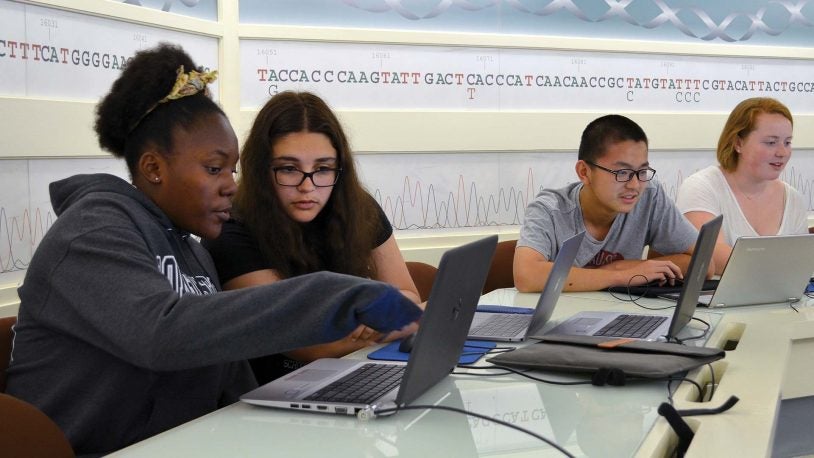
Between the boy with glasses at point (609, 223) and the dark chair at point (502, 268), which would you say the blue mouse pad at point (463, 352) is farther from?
the dark chair at point (502, 268)

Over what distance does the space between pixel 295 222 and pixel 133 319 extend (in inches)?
40.2

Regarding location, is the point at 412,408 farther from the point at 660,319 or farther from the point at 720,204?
the point at 720,204

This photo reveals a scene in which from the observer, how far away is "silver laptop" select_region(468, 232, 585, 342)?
82.8 inches

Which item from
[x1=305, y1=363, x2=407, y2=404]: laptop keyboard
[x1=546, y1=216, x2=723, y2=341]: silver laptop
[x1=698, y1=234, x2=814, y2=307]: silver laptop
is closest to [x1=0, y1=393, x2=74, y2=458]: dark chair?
[x1=305, y1=363, x2=407, y2=404]: laptop keyboard

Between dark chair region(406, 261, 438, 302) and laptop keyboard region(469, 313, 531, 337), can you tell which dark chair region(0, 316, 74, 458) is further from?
dark chair region(406, 261, 438, 302)

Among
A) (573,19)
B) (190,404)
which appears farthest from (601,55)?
(190,404)

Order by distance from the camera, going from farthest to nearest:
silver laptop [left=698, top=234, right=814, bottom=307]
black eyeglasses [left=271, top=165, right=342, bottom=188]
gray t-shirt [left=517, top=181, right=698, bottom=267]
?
gray t-shirt [left=517, top=181, right=698, bottom=267], silver laptop [left=698, top=234, right=814, bottom=307], black eyeglasses [left=271, top=165, right=342, bottom=188]

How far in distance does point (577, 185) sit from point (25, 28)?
1928 mm

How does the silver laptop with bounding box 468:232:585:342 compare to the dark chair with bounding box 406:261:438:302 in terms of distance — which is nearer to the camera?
the silver laptop with bounding box 468:232:585:342

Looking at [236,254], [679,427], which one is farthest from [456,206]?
[679,427]

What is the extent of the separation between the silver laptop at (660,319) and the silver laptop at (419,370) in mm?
613

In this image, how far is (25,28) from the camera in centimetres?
262

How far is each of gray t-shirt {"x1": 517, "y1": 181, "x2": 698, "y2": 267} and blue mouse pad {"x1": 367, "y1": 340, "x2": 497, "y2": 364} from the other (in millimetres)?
985

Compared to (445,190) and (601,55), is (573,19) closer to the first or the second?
(601,55)
